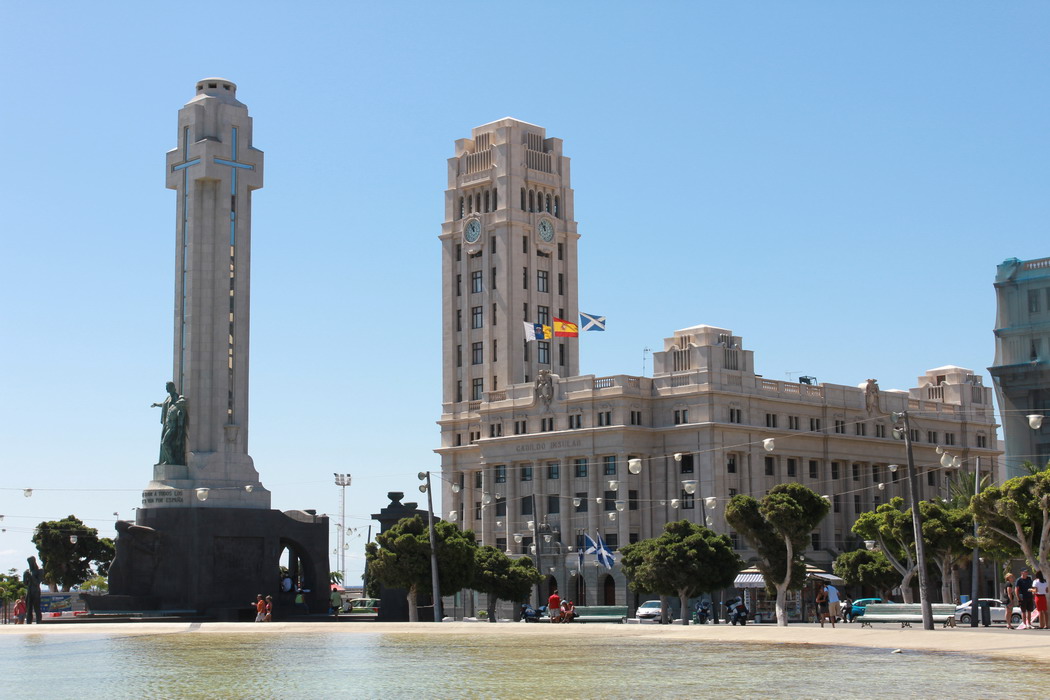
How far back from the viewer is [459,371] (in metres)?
142

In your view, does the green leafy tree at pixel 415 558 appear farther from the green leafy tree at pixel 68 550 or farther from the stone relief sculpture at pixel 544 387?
the green leafy tree at pixel 68 550

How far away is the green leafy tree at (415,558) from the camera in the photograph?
241 feet

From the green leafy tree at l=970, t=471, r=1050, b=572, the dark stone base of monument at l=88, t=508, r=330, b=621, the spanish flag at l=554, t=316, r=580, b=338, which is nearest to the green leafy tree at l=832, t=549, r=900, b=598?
the spanish flag at l=554, t=316, r=580, b=338

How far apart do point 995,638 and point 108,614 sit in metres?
54.5

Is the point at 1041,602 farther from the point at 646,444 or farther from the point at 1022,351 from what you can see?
the point at 646,444

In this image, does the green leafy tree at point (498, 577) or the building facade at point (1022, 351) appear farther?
the green leafy tree at point (498, 577)

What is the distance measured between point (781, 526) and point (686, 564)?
17128mm

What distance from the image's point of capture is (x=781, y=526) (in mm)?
60500

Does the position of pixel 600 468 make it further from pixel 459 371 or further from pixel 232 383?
pixel 232 383

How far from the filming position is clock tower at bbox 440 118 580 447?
5394 inches

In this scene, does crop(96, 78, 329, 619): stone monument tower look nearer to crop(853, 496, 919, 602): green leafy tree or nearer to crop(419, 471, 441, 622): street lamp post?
crop(419, 471, 441, 622): street lamp post

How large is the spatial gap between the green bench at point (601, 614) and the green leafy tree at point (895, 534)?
18.8m

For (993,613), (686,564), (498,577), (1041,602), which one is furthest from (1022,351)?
(498,577)

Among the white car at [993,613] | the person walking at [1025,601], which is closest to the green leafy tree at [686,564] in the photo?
the white car at [993,613]
